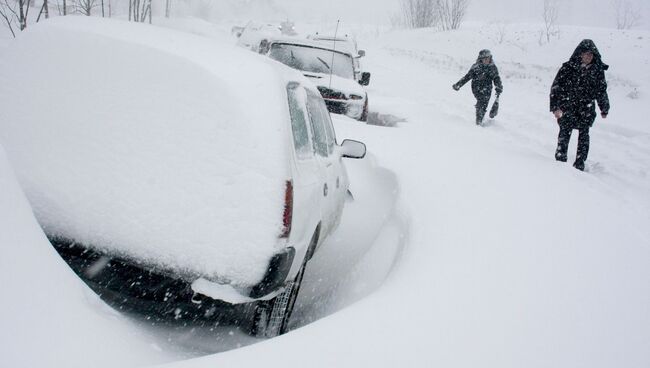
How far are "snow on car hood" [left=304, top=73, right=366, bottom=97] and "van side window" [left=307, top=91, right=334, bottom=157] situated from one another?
398cm

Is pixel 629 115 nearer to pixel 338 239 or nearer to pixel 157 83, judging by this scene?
pixel 338 239

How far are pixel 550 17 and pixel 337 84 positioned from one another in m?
37.5

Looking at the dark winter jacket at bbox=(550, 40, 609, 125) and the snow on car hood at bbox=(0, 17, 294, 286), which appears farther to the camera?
the dark winter jacket at bbox=(550, 40, 609, 125)

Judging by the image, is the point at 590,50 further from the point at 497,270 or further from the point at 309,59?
the point at 497,270

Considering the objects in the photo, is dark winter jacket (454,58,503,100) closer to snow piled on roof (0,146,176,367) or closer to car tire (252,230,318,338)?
car tire (252,230,318,338)

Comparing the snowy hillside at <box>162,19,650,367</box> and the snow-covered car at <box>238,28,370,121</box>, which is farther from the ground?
the snow-covered car at <box>238,28,370,121</box>

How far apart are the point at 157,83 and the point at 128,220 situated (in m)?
0.68

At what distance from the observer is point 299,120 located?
102 inches

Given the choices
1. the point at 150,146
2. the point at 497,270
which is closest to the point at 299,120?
the point at 150,146

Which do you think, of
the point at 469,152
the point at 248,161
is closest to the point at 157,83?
the point at 248,161

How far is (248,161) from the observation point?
204cm

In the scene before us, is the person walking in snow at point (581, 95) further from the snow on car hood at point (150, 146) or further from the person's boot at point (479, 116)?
the snow on car hood at point (150, 146)

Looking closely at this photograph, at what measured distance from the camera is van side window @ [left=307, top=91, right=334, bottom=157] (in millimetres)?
2964

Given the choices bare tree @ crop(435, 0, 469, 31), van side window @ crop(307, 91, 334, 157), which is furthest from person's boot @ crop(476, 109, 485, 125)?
bare tree @ crop(435, 0, 469, 31)
